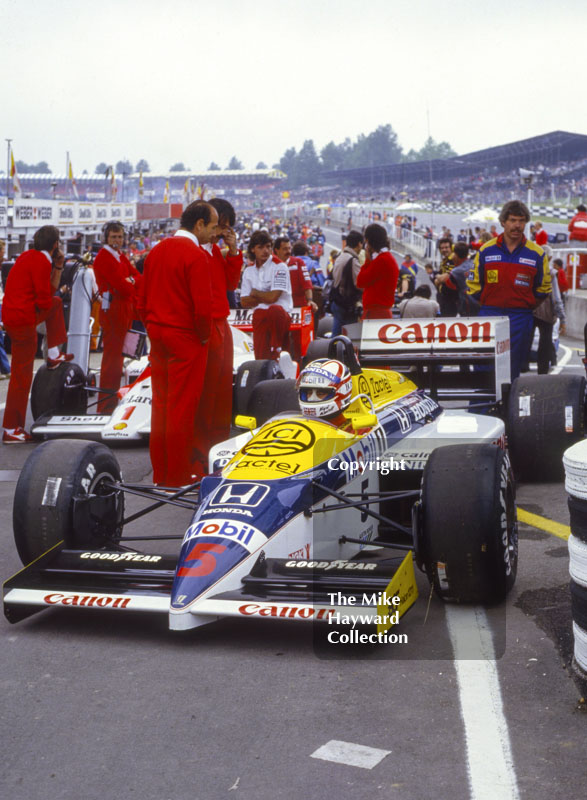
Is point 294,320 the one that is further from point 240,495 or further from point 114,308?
point 240,495

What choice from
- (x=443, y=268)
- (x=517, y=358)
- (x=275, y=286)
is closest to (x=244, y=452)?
(x=517, y=358)

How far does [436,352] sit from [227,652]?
14.4 feet

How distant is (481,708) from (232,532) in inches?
54.1

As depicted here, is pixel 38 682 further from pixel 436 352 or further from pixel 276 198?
pixel 276 198

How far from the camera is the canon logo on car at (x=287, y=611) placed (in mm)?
4375

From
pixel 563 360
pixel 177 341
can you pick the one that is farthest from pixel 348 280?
pixel 563 360

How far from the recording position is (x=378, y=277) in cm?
1104

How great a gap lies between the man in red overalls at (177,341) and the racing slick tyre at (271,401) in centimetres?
47

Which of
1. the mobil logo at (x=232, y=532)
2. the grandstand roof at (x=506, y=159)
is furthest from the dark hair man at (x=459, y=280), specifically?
the grandstand roof at (x=506, y=159)

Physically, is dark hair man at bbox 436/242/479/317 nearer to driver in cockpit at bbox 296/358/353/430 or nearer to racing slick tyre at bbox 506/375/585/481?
racing slick tyre at bbox 506/375/585/481

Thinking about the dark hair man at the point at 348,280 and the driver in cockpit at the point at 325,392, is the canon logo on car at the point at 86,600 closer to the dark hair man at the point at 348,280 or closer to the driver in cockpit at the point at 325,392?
the driver in cockpit at the point at 325,392

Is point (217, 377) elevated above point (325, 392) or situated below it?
below

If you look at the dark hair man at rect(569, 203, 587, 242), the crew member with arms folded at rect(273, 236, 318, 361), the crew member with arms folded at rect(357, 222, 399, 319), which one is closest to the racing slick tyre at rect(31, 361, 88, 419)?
the crew member with arms folded at rect(357, 222, 399, 319)

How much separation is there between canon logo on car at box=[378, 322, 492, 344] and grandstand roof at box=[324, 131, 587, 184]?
5786 cm
